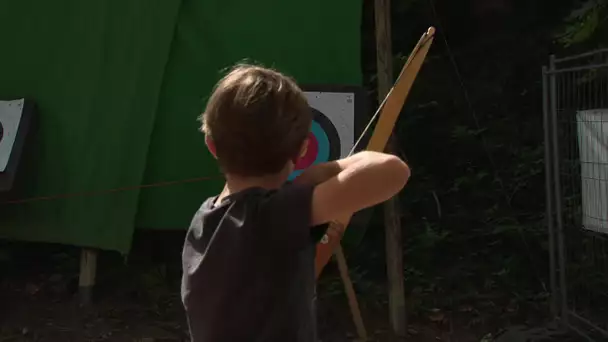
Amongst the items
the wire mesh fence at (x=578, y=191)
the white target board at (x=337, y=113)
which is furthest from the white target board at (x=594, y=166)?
the white target board at (x=337, y=113)

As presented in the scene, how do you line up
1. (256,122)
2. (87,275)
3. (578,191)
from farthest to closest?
(87,275) < (578,191) < (256,122)

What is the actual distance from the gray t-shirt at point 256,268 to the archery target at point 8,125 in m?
2.28

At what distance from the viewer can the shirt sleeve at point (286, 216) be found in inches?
38.7

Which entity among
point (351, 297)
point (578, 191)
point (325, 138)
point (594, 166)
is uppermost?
point (325, 138)

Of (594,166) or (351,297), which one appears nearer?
(594,166)

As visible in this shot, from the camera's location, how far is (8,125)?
3141 millimetres

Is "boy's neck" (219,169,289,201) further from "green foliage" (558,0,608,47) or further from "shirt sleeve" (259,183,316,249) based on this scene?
"green foliage" (558,0,608,47)

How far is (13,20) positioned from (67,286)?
3.76ft

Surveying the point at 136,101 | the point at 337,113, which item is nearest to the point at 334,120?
Answer: the point at 337,113

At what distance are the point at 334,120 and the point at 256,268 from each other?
204 cm

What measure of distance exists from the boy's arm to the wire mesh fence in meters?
1.71

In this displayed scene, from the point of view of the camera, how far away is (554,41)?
4.19 m

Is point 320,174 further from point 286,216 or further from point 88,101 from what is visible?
point 88,101

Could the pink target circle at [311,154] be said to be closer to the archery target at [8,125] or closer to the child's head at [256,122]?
the archery target at [8,125]
